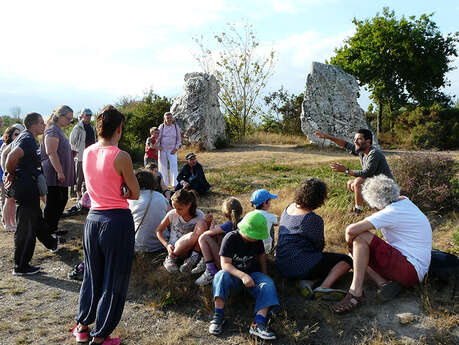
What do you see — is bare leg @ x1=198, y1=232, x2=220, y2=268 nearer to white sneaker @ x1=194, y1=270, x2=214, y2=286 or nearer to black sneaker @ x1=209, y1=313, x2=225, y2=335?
white sneaker @ x1=194, y1=270, x2=214, y2=286

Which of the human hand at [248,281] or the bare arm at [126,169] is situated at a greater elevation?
the bare arm at [126,169]

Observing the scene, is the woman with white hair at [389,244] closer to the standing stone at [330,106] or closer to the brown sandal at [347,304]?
the brown sandal at [347,304]

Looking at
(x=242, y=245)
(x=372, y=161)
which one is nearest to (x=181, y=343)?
(x=242, y=245)

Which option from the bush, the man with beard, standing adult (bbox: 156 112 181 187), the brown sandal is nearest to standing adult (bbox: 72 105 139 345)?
the brown sandal

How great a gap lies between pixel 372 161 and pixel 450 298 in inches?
90.1

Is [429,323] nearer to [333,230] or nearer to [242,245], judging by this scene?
[242,245]

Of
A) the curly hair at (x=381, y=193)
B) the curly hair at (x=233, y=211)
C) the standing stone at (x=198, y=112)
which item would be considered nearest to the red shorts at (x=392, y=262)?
the curly hair at (x=381, y=193)

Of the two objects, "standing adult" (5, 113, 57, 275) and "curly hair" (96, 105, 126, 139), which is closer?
"curly hair" (96, 105, 126, 139)

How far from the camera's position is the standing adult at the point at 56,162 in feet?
17.9

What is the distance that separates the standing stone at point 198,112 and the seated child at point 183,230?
9.47 meters

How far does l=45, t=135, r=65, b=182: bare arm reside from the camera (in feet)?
17.8

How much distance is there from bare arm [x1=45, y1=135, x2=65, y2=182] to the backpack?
4.59 metres

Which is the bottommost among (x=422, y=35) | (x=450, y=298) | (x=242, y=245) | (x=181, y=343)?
(x=181, y=343)

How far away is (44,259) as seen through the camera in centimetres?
534
